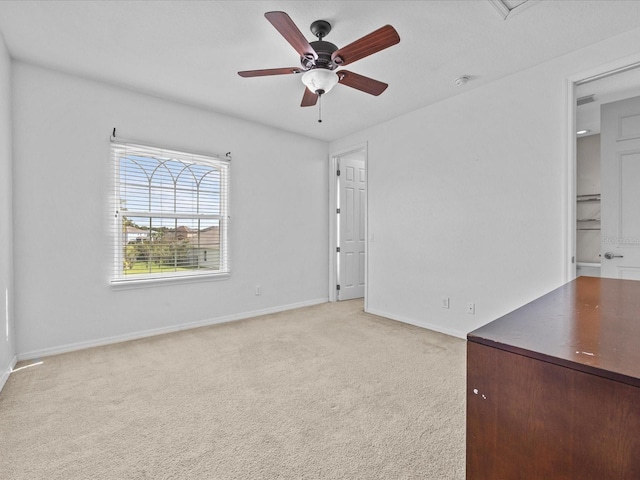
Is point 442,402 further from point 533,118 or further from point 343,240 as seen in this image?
point 343,240

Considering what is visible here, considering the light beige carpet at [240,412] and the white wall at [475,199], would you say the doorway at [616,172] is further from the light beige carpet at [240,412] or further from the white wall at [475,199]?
the light beige carpet at [240,412]

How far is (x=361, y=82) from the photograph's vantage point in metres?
2.40

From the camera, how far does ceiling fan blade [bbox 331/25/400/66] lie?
1.78 metres

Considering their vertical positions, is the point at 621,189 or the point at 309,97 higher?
the point at 309,97

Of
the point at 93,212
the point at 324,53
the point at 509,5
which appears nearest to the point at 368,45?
the point at 324,53

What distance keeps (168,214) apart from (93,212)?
26.6 inches

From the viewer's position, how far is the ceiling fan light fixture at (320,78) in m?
2.19

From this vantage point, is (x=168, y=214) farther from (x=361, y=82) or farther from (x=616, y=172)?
(x=616, y=172)

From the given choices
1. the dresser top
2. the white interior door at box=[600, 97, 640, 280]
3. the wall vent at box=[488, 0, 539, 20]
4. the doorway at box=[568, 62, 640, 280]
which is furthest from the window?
the white interior door at box=[600, 97, 640, 280]

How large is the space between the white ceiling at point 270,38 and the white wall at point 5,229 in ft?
1.02

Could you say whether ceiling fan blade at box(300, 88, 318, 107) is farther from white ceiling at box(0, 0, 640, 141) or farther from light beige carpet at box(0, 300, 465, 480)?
light beige carpet at box(0, 300, 465, 480)

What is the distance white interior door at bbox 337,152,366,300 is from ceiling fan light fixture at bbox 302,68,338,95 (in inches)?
109

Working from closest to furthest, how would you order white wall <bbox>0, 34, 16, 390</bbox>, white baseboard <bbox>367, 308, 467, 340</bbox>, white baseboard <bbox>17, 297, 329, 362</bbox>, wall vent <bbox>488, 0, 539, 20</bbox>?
wall vent <bbox>488, 0, 539, 20</bbox>, white wall <bbox>0, 34, 16, 390</bbox>, white baseboard <bbox>17, 297, 329, 362</bbox>, white baseboard <bbox>367, 308, 467, 340</bbox>

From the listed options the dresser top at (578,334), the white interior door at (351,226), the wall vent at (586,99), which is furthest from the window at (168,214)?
the wall vent at (586,99)
